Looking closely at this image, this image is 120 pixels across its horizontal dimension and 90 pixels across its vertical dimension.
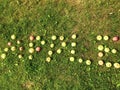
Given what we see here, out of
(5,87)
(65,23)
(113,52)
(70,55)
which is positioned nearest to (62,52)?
(70,55)

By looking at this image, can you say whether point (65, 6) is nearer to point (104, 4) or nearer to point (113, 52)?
point (104, 4)

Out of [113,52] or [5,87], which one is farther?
[5,87]

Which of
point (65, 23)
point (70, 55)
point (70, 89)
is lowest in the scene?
point (70, 89)

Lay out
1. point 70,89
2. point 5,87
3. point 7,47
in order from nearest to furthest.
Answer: point 70,89, point 5,87, point 7,47

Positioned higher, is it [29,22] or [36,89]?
[29,22]

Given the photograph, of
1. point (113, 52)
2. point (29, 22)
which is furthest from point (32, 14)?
point (113, 52)

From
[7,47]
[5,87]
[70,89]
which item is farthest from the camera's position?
[7,47]
